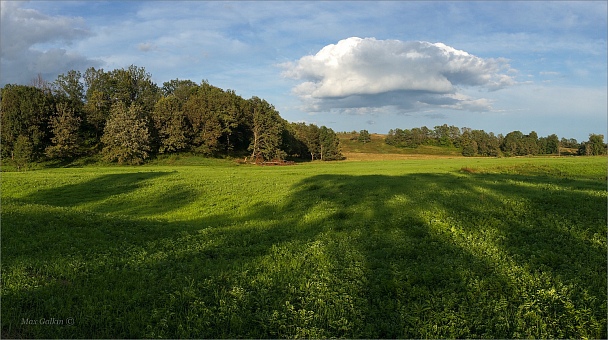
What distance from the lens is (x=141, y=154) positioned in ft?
251

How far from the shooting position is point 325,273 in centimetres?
1076

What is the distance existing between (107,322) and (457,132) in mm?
211050

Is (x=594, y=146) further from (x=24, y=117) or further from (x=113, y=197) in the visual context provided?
(x=24, y=117)

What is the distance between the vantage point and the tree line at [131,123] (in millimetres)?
69750

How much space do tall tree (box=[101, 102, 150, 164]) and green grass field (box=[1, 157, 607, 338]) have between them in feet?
200

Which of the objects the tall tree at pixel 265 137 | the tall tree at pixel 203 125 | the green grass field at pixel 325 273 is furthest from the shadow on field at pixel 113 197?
the tall tree at pixel 265 137

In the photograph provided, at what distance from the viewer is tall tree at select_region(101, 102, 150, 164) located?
73875mm

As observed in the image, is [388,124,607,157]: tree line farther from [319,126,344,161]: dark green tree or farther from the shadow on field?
Answer: the shadow on field

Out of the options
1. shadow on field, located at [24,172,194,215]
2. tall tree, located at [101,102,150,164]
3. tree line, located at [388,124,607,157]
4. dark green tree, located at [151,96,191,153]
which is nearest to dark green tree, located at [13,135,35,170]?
tall tree, located at [101,102,150,164]

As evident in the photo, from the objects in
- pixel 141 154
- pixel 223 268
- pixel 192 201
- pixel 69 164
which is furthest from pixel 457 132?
pixel 223 268

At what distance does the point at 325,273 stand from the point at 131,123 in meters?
76.0

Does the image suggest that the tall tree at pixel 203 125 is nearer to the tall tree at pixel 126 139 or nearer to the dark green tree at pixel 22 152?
the tall tree at pixel 126 139

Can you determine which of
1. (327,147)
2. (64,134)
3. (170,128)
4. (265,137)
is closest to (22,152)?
(64,134)

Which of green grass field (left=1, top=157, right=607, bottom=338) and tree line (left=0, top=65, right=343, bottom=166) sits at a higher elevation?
tree line (left=0, top=65, right=343, bottom=166)
